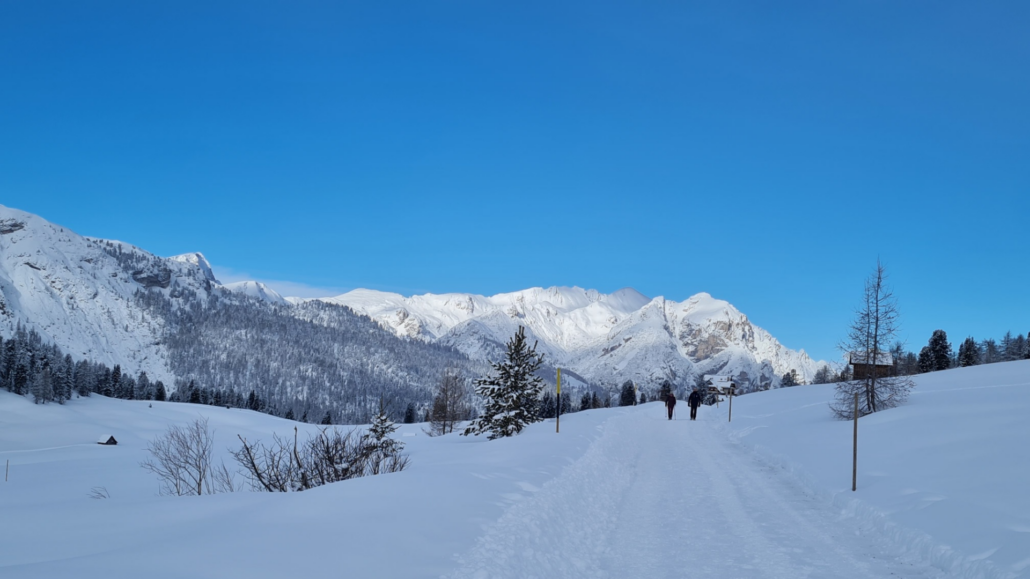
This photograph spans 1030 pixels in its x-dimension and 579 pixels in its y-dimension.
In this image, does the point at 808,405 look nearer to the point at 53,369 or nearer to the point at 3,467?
the point at 3,467

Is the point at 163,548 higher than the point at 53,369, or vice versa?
the point at 163,548

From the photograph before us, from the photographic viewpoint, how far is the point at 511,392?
32.8m

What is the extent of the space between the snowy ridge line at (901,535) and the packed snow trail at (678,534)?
0.60ft

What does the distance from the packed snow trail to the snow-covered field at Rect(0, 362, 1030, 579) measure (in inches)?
1.7

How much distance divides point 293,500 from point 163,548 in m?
2.78

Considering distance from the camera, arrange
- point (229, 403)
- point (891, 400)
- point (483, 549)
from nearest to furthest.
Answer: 1. point (483, 549)
2. point (891, 400)
3. point (229, 403)

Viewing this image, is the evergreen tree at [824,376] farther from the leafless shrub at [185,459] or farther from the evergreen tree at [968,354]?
the leafless shrub at [185,459]

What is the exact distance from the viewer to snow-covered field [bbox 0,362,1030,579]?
640 cm

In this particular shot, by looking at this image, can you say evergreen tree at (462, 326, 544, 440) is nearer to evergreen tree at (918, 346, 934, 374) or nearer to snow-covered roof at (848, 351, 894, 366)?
snow-covered roof at (848, 351, 894, 366)

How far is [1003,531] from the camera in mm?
7711

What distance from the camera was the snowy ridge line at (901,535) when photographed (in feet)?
22.8

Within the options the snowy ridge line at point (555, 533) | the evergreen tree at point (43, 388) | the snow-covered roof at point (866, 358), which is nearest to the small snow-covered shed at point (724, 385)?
the snow-covered roof at point (866, 358)

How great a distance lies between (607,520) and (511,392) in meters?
22.8

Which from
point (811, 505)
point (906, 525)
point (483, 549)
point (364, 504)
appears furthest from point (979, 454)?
point (364, 504)
